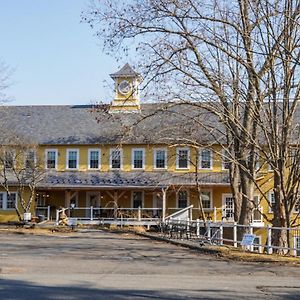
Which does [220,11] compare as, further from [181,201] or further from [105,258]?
[181,201]

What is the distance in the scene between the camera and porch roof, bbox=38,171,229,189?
48.5m

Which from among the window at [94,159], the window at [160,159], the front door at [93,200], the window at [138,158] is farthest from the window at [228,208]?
the window at [94,159]

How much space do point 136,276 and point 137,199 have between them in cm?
3639

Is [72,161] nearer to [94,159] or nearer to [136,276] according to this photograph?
[94,159]

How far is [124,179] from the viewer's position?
5003 cm

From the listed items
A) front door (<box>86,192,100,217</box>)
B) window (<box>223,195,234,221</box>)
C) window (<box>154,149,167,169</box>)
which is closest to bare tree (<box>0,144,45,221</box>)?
front door (<box>86,192,100,217</box>)

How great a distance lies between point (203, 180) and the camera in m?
48.9

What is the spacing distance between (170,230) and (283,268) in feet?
53.2

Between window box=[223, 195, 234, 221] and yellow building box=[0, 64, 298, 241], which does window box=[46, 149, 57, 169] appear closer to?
yellow building box=[0, 64, 298, 241]

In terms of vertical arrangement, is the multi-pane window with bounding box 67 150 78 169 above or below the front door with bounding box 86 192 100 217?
above

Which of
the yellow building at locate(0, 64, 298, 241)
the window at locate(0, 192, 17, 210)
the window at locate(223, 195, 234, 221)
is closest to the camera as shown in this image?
the window at locate(223, 195, 234, 221)

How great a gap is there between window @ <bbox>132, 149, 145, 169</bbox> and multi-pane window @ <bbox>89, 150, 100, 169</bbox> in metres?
3.02

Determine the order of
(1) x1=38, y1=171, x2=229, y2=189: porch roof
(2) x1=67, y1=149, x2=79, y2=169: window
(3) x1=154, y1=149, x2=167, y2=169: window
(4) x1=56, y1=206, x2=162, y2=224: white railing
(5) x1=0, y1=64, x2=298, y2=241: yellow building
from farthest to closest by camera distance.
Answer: (2) x1=67, y1=149, x2=79, y2=169: window, (3) x1=154, y1=149, x2=167, y2=169: window, (5) x1=0, y1=64, x2=298, y2=241: yellow building, (1) x1=38, y1=171, x2=229, y2=189: porch roof, (4) x1=56, y1=206, x2=162, y2=224: white railing

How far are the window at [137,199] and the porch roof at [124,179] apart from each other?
1.62 metres
